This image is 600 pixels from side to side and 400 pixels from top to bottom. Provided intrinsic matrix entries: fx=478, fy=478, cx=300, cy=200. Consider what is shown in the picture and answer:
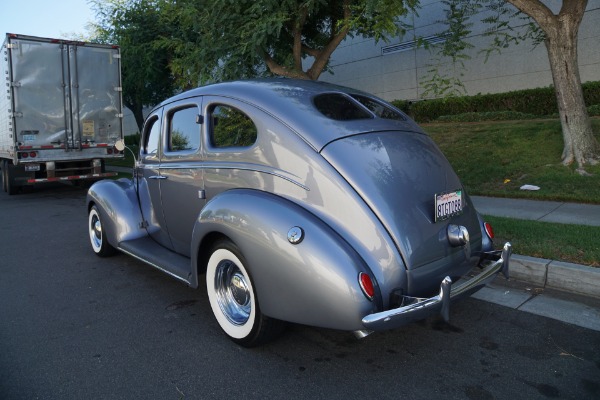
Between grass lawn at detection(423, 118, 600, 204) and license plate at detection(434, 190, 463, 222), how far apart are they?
15.8ft

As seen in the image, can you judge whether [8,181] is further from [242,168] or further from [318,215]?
[318,215]

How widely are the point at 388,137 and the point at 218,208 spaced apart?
131 centimetres

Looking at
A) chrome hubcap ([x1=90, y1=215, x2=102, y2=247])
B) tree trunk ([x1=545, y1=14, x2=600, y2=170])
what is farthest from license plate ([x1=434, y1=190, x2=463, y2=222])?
tree trunk ([x1=545, y1=14, x2=600, y2=170])

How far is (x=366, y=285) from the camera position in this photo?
2766mm

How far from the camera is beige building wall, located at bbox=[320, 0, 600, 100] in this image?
13.2 m

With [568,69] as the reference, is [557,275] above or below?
below

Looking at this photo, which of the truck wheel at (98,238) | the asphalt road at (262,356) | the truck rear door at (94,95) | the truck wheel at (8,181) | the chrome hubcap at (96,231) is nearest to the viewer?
the asphalt road at (262,356)

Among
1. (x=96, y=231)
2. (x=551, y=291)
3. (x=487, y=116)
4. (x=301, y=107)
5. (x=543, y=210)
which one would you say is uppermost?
(x=487, y=116)

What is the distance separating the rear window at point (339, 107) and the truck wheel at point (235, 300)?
3.92ft

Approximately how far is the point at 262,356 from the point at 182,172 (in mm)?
1764

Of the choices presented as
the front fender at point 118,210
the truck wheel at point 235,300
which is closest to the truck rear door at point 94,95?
the front fender at point 118,210

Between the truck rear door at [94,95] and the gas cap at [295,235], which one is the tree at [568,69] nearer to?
the gas cap at [295,235]

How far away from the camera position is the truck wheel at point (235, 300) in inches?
127

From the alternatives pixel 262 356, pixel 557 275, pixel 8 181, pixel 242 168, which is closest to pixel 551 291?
pixel 557 275
